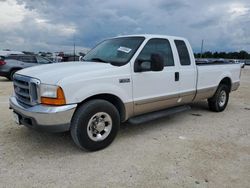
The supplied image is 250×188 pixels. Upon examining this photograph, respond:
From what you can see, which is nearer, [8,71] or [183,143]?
[183,143]

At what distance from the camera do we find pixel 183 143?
163 inches

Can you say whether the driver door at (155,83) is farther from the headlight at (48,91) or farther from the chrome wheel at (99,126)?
the headlight at (48,91)

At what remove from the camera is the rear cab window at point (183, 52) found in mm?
4973

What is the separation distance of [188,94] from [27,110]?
3.38 m

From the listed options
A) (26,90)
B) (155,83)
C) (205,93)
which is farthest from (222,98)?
(26,90)

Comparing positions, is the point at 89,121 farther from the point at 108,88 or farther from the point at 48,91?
the point at 48,91

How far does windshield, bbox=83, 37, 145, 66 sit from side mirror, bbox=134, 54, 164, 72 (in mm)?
198

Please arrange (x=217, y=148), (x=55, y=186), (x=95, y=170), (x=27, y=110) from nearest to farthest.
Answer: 1. (x=55, y=186)
2. (x=95, y=170)
3. (x=27, y=110)
4. (x=217, y=148)

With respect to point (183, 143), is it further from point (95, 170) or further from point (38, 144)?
point (38, 144)

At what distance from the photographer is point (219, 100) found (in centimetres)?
647

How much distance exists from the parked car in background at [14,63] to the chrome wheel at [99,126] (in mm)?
10712

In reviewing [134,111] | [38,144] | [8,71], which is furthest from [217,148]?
[8,71]

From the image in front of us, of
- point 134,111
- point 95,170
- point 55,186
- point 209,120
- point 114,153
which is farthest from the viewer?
point 209,120

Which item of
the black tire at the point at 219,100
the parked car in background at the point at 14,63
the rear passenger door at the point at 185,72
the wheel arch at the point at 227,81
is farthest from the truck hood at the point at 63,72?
the parked car in background at the point at 14,63
